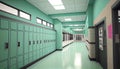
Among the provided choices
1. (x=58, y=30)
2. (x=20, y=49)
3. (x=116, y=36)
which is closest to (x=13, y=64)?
(x=20, y=49)

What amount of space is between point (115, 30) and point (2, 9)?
12.1 feet

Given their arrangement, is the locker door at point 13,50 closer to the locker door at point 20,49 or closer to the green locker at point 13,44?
the green locker at point 13,44

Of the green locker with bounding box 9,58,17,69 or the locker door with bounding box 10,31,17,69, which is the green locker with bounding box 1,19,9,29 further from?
the green locker with bounding box 9,58,17,69

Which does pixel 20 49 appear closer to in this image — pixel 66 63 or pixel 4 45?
pixel 4 45

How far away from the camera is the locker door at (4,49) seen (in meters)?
2.92

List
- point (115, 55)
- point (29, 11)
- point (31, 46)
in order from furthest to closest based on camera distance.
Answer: point (29, 11), point (31, 46), point (115, 55)

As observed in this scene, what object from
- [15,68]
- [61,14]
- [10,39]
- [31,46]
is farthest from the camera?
[61,14]

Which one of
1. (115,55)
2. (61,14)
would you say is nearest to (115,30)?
(115,55)

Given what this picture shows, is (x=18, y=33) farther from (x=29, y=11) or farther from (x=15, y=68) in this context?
(x=29, y=11)

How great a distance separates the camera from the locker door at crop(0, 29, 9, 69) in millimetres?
2922

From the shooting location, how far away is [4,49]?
304 centimetres

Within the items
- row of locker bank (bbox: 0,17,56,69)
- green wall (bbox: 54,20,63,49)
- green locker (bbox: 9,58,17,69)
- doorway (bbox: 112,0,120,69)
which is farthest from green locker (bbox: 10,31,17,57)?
green wall (bbox: 54,20,63,49)

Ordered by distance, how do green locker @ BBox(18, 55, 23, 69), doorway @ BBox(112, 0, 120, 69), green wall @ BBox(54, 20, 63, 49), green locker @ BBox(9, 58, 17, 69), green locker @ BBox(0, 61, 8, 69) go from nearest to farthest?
doorway @ BBox(112, 0, 120, 69) < green locker @ BBox(0, 61, 8, 69) < green locker @ BBox(9, 58, 17, 69) < green locker @ BBox(18, 55, 23, 69) < green wall @ BBox(54, 20, 63, 49)

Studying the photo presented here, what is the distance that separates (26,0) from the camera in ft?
15.9
